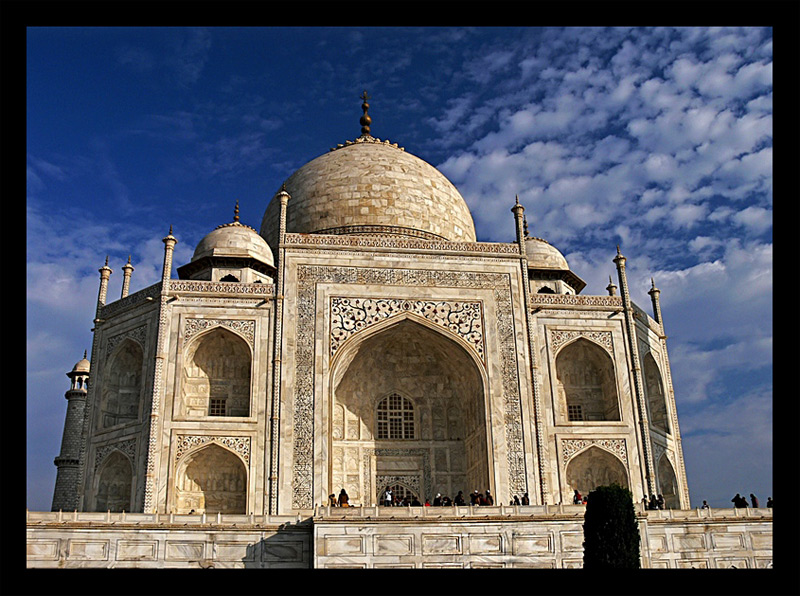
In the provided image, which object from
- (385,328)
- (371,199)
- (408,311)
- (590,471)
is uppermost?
(371,199)

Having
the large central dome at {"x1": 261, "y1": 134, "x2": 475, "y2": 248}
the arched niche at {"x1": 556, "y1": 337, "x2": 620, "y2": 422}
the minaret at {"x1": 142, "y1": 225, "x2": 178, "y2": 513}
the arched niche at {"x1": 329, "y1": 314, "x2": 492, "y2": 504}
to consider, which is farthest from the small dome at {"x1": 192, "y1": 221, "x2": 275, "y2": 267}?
the arched niche at {"x1": 556, "y1": 337, "x2": 620, "y2": 422}

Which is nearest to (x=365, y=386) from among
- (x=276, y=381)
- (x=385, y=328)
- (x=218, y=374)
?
(x=385, y=328)

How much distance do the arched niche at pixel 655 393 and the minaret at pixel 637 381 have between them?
1.49 m

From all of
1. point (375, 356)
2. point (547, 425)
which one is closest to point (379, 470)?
point (375, 356)

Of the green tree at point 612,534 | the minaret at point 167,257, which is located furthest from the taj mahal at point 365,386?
the green tree at point 612,534

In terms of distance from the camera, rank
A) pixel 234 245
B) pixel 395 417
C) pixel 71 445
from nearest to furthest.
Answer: pixel 395 417, pixel 234 245, pixel 71 445

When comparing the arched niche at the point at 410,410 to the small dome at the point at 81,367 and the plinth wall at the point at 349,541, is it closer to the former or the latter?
the plinth wall at the point at 349,541

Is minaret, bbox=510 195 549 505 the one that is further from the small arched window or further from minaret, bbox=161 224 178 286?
minaret, bbox=161 224 178 286

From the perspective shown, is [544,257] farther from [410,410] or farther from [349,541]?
[349,541]

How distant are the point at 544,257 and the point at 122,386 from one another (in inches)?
573

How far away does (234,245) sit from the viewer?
25.0 m

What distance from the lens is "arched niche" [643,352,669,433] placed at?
2397 cm

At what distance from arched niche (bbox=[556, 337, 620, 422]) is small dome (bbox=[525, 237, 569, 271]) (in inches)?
180

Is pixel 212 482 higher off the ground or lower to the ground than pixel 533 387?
lower
